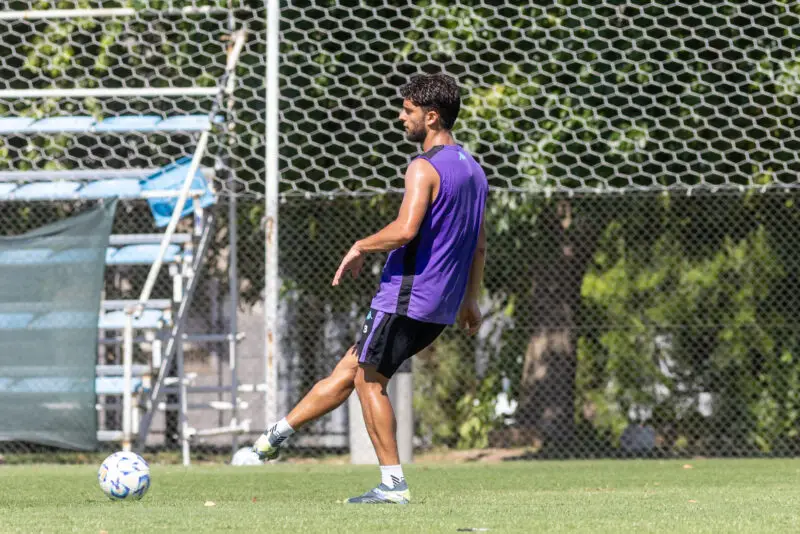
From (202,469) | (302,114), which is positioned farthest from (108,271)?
(202,469)

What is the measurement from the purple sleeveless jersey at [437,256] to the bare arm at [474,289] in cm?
21

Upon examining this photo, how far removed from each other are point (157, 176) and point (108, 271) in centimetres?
196

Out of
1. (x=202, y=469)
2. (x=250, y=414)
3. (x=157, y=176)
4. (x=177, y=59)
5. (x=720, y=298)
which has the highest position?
(x=177, y=59)

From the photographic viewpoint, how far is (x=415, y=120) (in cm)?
551

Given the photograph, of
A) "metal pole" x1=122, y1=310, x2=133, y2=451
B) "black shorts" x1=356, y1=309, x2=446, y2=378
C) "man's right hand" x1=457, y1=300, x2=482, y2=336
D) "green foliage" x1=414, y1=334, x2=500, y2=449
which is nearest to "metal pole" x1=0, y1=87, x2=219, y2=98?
"metal pole" x1=122, y1=310, x2=133, y2=451

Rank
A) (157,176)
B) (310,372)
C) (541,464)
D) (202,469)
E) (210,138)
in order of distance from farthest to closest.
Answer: (310,372) → (210,138) → (157,176) → (541,464) → (202,469)

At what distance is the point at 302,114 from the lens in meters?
10.5

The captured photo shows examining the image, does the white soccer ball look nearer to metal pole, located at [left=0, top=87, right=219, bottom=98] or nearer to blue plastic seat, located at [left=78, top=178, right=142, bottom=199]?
blue plastic seat, located at [left=78, top=178, right=142, bottom=199]

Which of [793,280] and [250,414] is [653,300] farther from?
[250,414]

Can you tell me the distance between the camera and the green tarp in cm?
862

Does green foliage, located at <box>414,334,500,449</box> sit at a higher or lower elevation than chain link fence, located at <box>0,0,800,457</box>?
lower

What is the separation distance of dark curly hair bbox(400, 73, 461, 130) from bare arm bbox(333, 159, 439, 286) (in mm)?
273

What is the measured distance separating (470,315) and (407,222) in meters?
0.83

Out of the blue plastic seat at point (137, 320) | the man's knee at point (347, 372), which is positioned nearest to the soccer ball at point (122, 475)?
the man's knee at point (347, 372)
